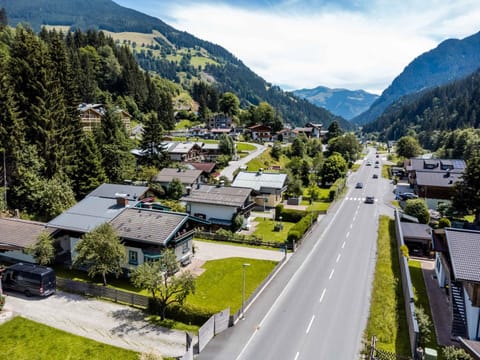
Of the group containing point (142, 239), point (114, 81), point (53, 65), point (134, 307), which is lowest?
point (134, 307)

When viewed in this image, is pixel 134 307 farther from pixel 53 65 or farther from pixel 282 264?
pixel 53 65

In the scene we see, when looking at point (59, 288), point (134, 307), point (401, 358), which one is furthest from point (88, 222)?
point (401, 358)

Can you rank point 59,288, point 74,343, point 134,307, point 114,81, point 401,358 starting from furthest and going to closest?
point 114,81, point 59,288, point 134,307, point 74,343, point 401,358

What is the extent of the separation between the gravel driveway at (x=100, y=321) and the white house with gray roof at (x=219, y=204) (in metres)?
23.6

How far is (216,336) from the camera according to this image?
2253cm

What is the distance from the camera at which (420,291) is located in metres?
29.2

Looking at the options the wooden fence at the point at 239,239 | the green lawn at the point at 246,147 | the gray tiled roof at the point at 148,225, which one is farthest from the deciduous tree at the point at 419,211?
the green lawn at the point at 246,147

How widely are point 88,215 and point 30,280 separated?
9.25m

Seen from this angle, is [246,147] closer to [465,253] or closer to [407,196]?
[407,196]

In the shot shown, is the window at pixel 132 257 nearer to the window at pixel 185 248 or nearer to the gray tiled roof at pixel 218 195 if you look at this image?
the window at pixel 185 248

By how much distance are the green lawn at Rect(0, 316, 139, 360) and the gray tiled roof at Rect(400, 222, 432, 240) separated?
3446 centimetres

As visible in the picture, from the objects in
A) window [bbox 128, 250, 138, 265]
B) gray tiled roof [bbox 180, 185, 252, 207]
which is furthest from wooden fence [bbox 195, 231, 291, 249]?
→ window [bbox 128, 250, 138, 265]

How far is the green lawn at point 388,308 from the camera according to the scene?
71.3 feet

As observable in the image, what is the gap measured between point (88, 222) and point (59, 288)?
729cm
